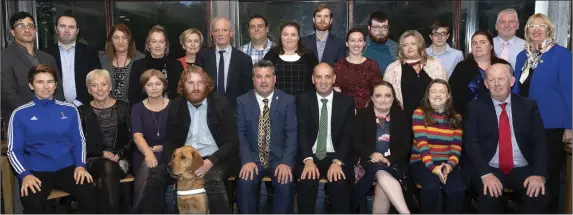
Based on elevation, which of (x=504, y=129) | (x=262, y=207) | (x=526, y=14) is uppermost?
(x=526, y=14)

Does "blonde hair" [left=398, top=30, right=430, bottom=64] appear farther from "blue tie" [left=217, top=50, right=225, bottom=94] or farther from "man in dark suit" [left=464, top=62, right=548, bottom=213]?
"blue tie" [left=217, top=50, right=225, bottom=94]

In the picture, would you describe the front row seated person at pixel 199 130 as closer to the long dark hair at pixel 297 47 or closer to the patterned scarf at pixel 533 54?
the long dark hair at pixel 297 47

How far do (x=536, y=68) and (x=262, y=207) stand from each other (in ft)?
7.78

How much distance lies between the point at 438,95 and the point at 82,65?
2.90 metres

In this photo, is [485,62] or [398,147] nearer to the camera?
[398,147]

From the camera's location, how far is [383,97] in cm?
388

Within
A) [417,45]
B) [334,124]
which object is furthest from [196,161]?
[417,45]

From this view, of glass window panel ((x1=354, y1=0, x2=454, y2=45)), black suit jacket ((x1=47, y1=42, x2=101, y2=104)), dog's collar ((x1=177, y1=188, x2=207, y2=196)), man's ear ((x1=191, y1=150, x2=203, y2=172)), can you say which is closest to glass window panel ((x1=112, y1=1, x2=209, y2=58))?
glass window panel ((x1=354, y1=0, x2=454, y2=45))

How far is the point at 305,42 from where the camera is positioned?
488 centimetres

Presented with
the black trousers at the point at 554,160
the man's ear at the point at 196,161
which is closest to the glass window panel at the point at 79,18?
the man's ear at the point at 196,161

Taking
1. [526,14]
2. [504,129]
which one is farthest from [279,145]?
[526,14]

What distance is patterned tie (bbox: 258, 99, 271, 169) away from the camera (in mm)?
3985

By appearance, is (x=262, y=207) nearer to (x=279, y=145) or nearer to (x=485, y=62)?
(x=279, y=145)

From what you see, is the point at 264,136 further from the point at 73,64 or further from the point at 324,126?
the point at 73,64
